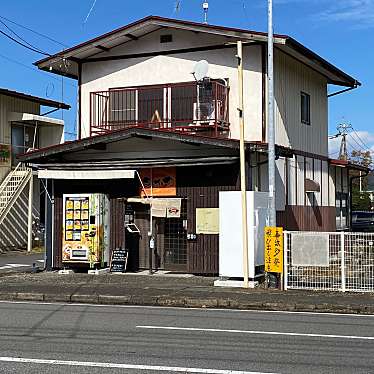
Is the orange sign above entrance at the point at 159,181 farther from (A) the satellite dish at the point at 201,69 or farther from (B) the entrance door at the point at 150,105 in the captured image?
(A) the satellite dish at the point at 201,69

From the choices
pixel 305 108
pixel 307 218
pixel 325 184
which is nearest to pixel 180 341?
pixel 307 218

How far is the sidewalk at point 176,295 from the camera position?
12.5 metres

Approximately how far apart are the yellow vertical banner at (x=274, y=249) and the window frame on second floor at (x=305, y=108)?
7.94m

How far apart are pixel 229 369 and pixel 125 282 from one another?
9.33 m

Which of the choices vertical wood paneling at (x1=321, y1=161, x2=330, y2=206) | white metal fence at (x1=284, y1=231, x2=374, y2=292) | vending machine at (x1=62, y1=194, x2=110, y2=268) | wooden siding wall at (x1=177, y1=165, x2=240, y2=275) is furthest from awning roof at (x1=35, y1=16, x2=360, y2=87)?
white metal fence at (x1=284, y1=231, x2=374, y2=292)

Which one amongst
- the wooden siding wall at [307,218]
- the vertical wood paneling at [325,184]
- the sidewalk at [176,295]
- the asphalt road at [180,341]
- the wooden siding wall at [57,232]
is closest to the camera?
the asphalt road at [180,341]

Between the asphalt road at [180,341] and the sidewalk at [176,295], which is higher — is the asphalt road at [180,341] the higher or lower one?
the lower one

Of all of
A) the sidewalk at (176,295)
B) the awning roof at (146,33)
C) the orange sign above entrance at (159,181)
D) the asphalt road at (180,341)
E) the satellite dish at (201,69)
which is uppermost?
the awning roof at (146,33)

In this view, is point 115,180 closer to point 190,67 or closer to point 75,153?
point 75,153

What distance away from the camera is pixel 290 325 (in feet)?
33.8

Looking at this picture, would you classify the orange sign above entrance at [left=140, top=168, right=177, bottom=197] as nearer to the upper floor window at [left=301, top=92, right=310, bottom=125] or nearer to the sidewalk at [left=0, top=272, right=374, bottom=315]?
the sidewalk at [left=0, top=272, right=374, bottom=315]

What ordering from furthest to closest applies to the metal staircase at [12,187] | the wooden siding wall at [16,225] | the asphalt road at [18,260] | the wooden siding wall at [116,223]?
the wooden siding wall at [16,225]
the metal staircase at [12,187]
the asphalt road at [18,260]
the wooden siding wall at [116,223]

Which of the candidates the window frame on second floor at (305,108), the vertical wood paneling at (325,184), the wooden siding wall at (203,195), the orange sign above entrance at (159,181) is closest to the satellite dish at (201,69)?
the wooden siding wall at (203,195)

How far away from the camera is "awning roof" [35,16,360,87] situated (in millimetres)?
18116
